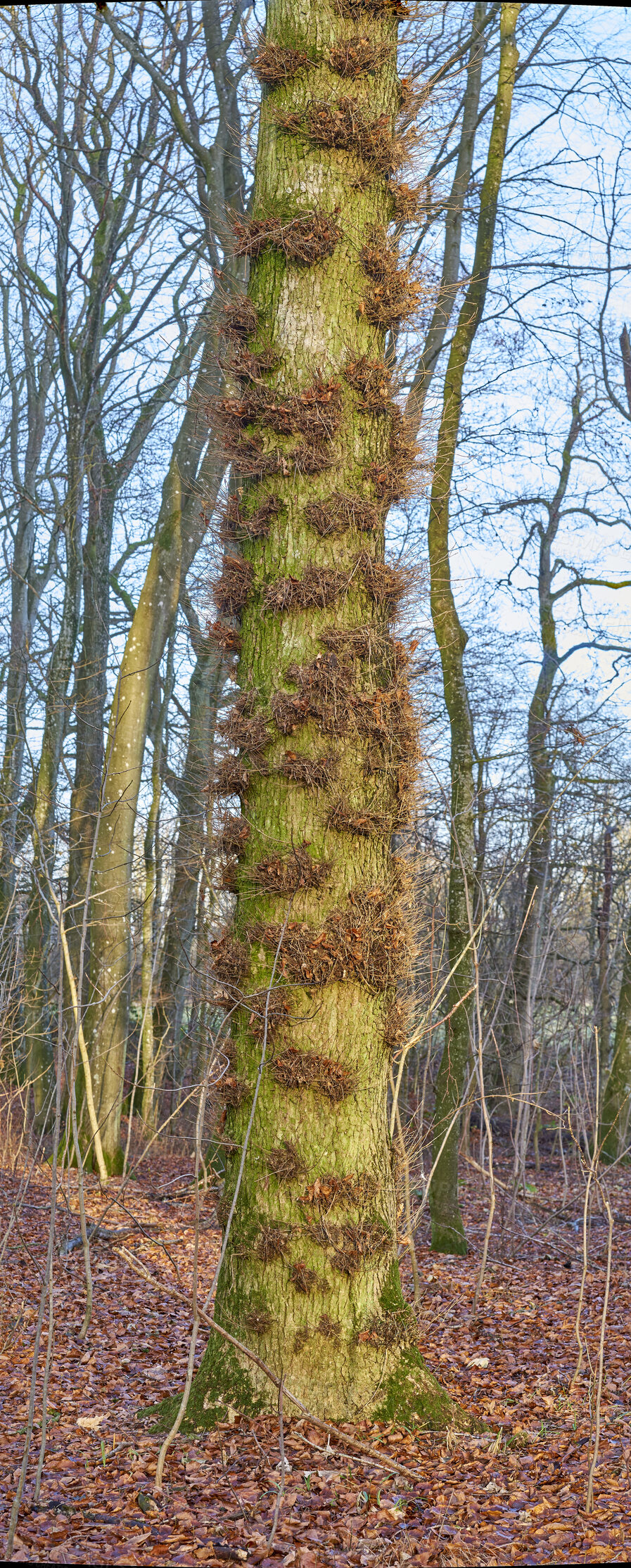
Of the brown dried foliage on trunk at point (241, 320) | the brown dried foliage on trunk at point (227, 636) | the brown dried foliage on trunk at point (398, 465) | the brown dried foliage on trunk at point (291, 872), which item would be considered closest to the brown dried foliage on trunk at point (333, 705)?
the brown dried foliage on trunk at point (227, 636)

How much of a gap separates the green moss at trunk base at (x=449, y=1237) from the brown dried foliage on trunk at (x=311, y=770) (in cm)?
505

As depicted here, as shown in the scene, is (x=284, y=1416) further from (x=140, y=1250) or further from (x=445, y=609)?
(x=445, y=609)

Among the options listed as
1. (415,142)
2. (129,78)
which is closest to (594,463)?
(129,78)

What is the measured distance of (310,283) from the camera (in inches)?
164

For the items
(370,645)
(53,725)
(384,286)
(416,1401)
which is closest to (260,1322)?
(416,1401)

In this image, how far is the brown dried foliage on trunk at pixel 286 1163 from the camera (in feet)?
12.2

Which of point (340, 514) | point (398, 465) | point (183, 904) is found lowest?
point (183, 904)

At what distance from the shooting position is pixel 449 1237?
7711 millimetres

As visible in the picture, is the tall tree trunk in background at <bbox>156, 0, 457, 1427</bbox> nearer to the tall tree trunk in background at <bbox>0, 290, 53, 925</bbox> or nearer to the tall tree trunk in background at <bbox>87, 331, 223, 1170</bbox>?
the tall tree trunk in background at <bbox>87, 331, 223, 1170</bbox>

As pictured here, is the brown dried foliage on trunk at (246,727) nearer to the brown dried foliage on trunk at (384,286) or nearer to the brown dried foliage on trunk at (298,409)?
the brown dried foliage on trunk at (298,409)

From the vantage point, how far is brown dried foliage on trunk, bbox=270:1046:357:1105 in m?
3.75

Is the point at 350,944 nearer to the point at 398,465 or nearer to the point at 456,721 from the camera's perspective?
the point at 398,465

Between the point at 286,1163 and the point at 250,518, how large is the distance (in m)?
2.47

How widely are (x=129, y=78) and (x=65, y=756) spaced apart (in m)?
8.31
